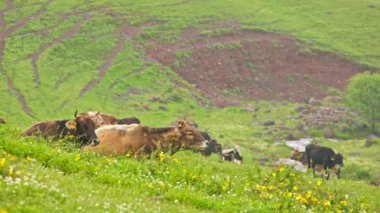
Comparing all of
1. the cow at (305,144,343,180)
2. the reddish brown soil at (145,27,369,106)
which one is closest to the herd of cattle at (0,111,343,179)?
the cow at (305,144,343,180)

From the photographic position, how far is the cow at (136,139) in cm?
1836

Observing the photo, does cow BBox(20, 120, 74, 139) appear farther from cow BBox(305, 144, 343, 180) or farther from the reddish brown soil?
the reddish brown soil

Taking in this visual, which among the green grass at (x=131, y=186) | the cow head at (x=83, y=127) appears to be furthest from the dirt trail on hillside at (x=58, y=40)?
the green grass at (x=131, y=186)

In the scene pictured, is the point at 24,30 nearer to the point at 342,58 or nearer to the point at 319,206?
the point at 342,58

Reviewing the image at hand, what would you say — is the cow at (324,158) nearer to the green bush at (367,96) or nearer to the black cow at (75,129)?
the black cow at (75,129)

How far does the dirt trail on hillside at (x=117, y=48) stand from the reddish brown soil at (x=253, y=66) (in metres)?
3.56

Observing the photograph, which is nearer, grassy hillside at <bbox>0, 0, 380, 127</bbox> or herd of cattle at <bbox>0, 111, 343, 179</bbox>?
herd of cattle at <bbox>0, 111, 343, 179</bbox>

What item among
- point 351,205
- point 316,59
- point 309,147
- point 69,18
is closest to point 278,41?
point 316,59

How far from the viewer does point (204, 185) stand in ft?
49.1

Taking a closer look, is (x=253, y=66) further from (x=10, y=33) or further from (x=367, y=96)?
(x=10, y=33)

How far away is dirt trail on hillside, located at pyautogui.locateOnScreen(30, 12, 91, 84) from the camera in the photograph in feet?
219

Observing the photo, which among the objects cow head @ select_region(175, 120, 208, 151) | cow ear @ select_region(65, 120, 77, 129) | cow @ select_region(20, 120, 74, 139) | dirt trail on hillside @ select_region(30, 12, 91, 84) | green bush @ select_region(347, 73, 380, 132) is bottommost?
green bush @ select_region(347, 73, 380, 132)

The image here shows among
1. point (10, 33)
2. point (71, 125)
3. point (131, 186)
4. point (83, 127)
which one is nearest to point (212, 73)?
point (10, 33)

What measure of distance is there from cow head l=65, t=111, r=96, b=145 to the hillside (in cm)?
189
